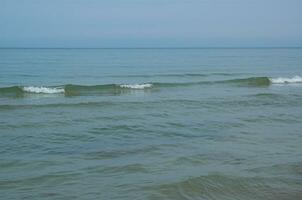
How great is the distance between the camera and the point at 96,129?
47.2 ft

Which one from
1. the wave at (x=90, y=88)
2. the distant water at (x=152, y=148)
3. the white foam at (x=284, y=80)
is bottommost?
the distant water at (x=152, y=148)

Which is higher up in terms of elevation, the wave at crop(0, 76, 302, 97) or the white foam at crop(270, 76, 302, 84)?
the wave at crop(0, 76, 302, 97)

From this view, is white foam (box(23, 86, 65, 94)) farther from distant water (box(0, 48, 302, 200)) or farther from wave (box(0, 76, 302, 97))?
distant water (box(0, 48, 302, 200))

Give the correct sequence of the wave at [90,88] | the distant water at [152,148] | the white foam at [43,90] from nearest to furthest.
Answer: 1. the distant water at [152,148]
2. the wave at [90,88]
3. the white foam at [43,90]

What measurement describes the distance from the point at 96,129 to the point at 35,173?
16.7 feet

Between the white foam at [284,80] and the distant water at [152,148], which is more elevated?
the white foam at [284,80]

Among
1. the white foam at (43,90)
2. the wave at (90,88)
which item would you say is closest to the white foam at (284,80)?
the wave at (90,88)

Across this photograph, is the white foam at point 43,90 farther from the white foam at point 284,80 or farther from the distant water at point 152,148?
the white foam at point 284,80

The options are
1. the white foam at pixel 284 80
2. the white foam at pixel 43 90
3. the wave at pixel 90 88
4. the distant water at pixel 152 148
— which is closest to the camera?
the distant water at pixel 152 148

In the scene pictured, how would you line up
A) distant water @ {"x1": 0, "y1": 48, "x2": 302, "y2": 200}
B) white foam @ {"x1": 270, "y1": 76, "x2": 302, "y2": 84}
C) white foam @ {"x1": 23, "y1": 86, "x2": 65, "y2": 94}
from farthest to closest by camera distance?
white foam @ {"x1": 270, "y1": 76, "x2": 302, "y2": 84}
white foam @ {"x1": 23, "y1": 86, "x2": 65, "y2": 94}
distant water @ {"x1": 0, "y1": 48, "x2": 302, "y2": 200}

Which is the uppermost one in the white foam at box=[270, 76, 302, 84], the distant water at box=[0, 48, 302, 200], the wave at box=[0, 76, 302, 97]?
the wave at box=[0, 76, 302, 97]

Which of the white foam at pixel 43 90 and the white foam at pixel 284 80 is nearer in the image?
the white foam at pixel 43 90

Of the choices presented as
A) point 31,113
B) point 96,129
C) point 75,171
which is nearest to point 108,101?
point 31,113

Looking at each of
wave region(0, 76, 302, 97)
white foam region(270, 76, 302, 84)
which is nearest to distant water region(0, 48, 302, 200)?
wave region(0, 76, 302, 97)
